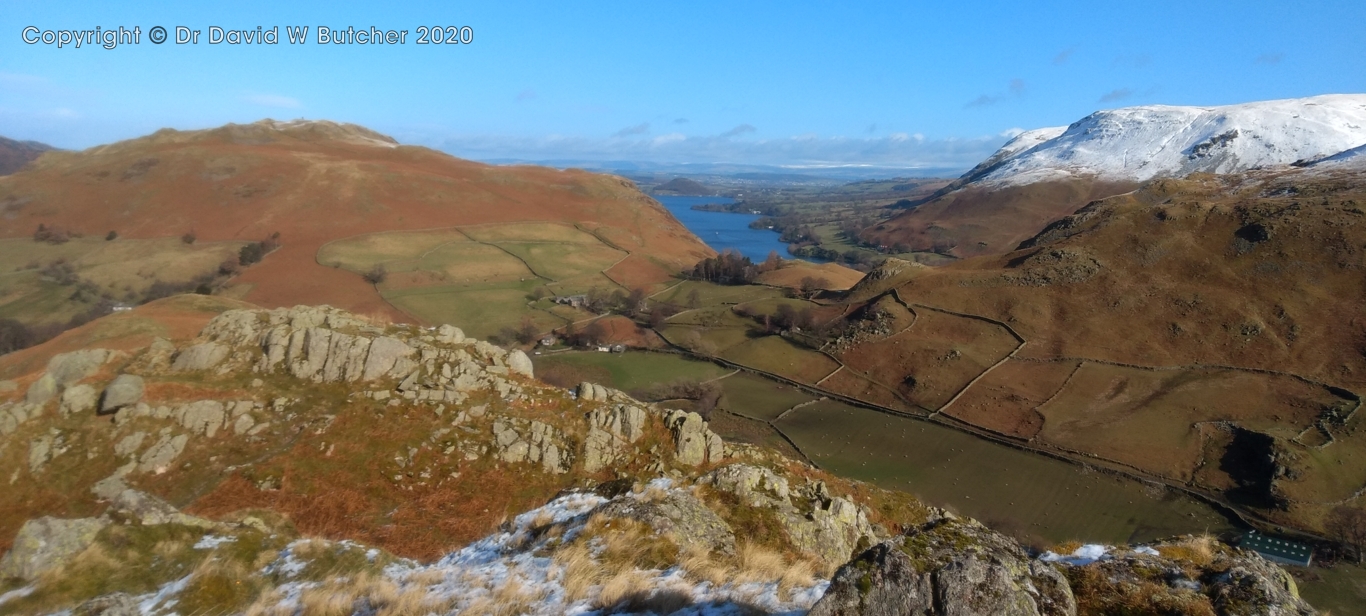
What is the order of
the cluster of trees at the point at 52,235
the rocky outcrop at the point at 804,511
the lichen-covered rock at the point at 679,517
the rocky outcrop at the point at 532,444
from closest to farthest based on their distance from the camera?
the lichen-covered rock at the point at 679,517, the rocky outcrop at the point at 804,511, the rocky outcrop at the point at 532,444, the cluster of trees at the point at 52,235

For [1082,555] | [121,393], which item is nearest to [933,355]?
[1082,555]

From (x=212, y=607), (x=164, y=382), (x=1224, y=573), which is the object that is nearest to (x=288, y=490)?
(x=164, y=382)

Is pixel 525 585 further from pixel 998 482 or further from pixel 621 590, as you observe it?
pixel 998 482

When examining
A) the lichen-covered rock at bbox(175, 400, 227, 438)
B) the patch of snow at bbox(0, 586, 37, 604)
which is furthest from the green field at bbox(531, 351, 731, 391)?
the patch of snow at bbox(0, 586, 37, 604)

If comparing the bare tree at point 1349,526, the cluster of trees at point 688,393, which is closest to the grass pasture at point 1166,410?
the bare tree at point 1349,526

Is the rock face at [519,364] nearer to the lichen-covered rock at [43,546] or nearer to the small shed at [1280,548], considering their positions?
the lichen-covered rock at [43,546]

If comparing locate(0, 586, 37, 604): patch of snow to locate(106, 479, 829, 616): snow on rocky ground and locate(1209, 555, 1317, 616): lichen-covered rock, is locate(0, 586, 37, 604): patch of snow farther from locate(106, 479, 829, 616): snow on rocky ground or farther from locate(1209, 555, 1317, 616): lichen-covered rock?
locate(1209, 555, 1317, 616): lichen-covered rock

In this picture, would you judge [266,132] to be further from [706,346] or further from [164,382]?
[164,382]
